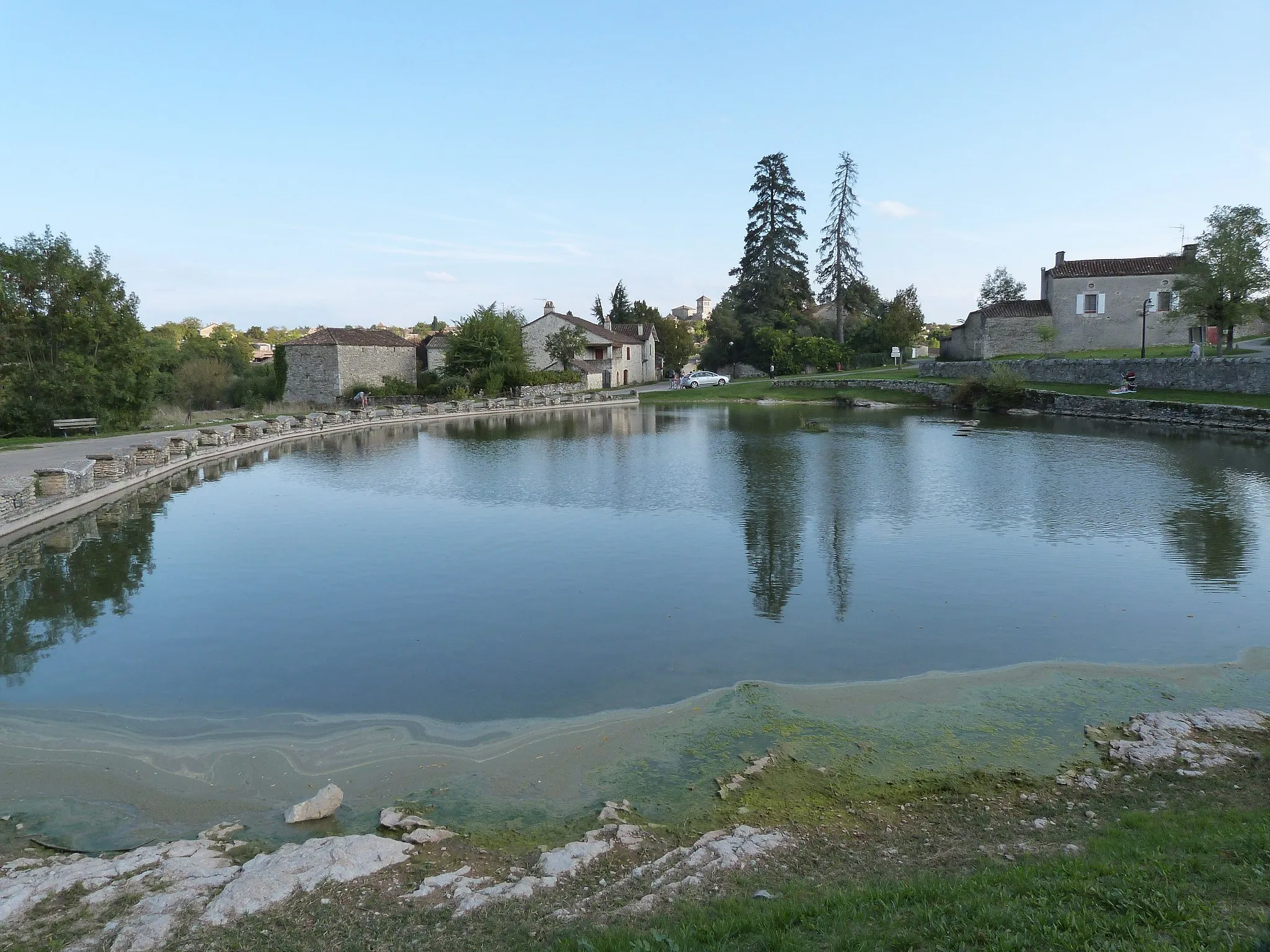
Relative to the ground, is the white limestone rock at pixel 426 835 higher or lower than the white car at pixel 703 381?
lower

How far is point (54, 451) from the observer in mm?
28125

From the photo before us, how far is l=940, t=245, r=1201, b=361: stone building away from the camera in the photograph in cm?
5366

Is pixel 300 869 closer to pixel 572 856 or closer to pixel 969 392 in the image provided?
pixel 572 856

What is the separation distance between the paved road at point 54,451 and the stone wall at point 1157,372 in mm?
44527

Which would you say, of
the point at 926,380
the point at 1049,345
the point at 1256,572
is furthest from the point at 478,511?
the point at 1049,345

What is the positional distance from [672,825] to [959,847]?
208 cm

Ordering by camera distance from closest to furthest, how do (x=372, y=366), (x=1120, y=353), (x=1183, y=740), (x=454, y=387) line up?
(x=1183, y=740) < (x=1120, y=353) < (x=454, y=387) < (x=372, y=366)

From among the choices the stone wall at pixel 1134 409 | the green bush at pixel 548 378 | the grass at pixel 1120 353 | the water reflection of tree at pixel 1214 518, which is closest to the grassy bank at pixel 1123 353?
the grass at pixel 1120 353

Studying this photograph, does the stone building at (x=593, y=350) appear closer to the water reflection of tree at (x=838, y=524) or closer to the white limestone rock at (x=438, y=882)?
the water reflection of tree at (x=838, y=524)

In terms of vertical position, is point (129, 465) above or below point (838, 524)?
above

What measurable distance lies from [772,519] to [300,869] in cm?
1453

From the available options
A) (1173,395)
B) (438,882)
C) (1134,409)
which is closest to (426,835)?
(438,882)

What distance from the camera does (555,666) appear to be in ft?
33.8

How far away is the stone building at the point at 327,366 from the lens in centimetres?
5978
